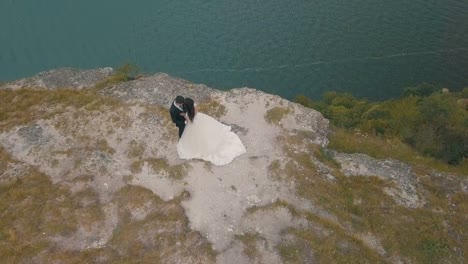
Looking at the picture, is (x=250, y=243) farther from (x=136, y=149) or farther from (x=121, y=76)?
(x=121, y=76)

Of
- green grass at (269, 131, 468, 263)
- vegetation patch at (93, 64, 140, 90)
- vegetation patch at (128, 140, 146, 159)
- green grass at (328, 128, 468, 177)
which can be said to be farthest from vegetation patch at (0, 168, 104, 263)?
green grass at (328, 128, 468, 177)

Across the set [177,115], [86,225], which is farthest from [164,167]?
[86,225]

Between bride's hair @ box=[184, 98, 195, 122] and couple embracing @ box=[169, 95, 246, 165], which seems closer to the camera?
bride's hair @ box=[184, 98, 195, 122]

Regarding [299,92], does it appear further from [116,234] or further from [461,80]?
[116,234]

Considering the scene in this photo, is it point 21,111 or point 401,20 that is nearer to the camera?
point 21,111

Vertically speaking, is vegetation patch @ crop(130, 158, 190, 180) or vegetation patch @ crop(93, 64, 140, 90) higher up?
vegetation patch @ crop(93, 64, 140, 90)

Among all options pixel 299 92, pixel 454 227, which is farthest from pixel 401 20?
pixel 454 227

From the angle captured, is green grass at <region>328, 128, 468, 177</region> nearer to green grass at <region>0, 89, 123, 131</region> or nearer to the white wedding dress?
the white wedding dress

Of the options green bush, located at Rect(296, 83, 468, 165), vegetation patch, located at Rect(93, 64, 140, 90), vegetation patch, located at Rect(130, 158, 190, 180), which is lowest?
green bush, located at Rect(296, 83, 468, 165)
